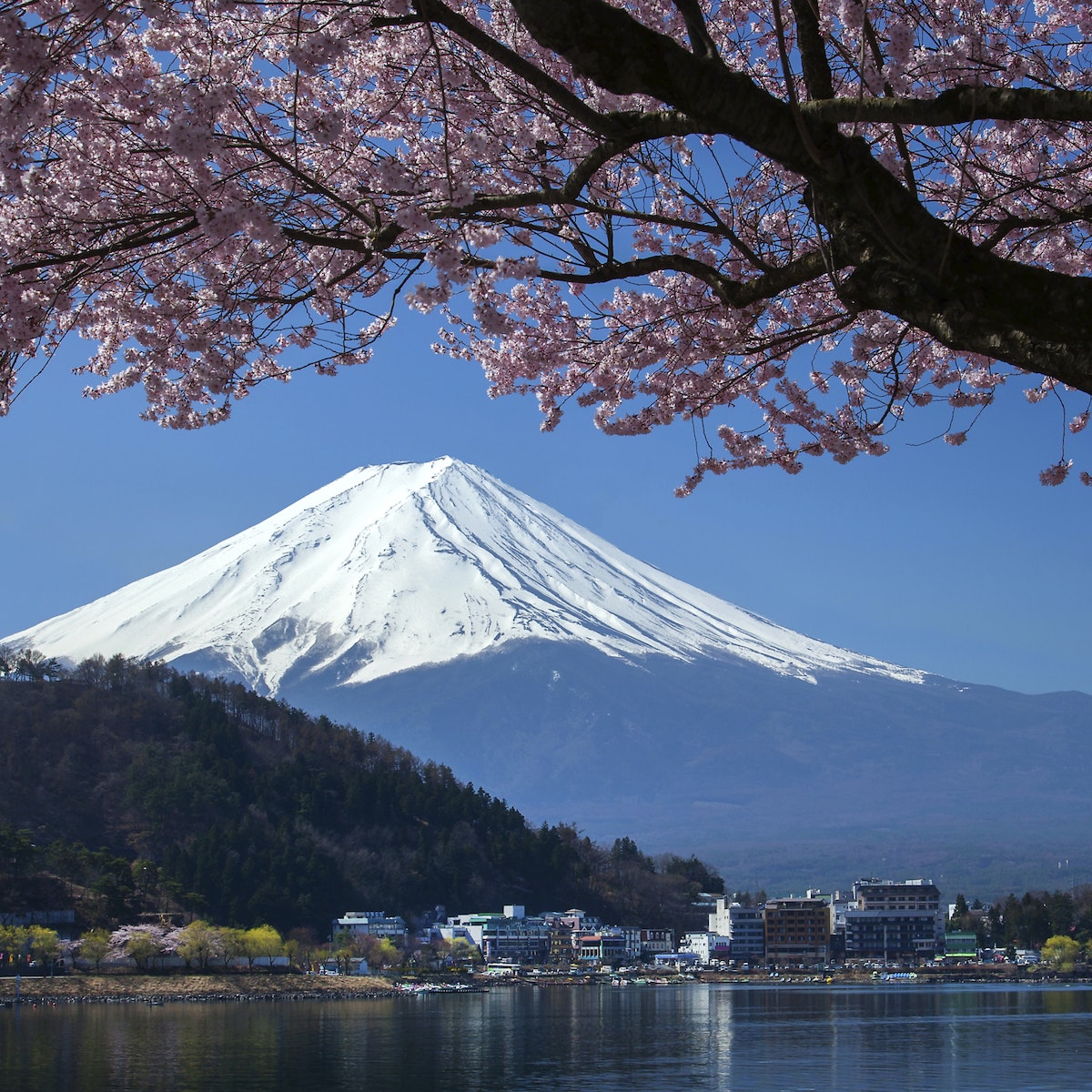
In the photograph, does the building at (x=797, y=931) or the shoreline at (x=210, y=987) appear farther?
the building at (x=797, y=931)

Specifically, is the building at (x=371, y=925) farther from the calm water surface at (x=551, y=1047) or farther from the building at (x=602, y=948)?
the calm water surface at (x=551, y=1047)

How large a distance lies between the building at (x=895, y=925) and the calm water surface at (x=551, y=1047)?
126ft

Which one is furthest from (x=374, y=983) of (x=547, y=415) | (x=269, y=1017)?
(x=547, y=415)

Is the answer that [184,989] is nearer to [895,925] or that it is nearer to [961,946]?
[895,925]

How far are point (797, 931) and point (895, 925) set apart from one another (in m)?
5.96

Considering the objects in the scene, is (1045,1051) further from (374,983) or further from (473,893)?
(473,893)

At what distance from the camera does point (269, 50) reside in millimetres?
5750

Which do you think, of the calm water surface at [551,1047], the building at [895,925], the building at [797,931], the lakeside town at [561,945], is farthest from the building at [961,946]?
the calm water surface at [551,1047]

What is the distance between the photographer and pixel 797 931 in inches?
3169

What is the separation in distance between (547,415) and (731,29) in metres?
2.23

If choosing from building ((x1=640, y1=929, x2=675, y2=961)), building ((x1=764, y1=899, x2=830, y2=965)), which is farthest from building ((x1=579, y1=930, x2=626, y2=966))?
building ((x1=764, y1=899, x2=830, y2=965))

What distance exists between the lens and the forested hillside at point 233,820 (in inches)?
2210

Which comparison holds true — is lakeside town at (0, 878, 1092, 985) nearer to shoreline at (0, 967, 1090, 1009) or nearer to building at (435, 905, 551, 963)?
building at (435, 905, 551, 963)

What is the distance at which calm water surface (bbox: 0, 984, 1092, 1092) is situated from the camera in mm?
19672
